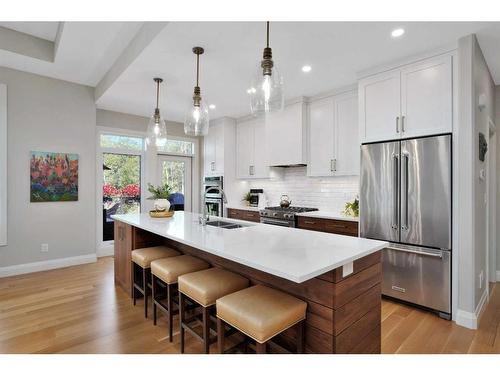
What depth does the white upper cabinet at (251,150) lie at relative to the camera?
4.96 meters

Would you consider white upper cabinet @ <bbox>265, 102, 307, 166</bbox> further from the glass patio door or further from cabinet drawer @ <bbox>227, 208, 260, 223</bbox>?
the glass patio door

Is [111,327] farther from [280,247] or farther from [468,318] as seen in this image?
[468,318]

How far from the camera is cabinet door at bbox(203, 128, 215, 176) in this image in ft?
18.7

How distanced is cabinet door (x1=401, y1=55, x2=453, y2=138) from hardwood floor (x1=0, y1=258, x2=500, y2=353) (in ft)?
5.97

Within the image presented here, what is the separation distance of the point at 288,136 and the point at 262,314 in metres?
3.35

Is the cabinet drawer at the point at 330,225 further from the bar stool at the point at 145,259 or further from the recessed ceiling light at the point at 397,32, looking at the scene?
the recessed ceiling light at the point at 397,32

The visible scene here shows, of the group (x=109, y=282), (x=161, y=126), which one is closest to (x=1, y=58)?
(x=161, y=126)

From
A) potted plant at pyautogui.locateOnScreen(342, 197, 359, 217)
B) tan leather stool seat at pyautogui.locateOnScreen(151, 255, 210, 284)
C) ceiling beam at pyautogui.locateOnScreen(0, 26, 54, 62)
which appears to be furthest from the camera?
potted plant at pyautogui.locateOnScreen(342, 197, 359, 217)

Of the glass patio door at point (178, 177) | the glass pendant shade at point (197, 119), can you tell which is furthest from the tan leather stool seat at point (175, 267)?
the glass patio door at point (178, 177)

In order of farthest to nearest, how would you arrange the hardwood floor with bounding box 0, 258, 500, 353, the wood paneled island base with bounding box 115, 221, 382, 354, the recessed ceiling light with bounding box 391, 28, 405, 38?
the recessed ceiling light with bounding box 391, 28, 405, 38 → the hardwood floor with bounding box 0, 258, 500, 353 → the wood paneled island base with bounding box 115, 221, 382, 354

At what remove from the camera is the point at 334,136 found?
390 cm

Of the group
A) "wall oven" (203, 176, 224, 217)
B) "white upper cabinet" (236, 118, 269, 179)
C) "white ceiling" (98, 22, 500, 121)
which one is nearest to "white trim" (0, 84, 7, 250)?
"white ceiling" (98, 22, 500, 121)
